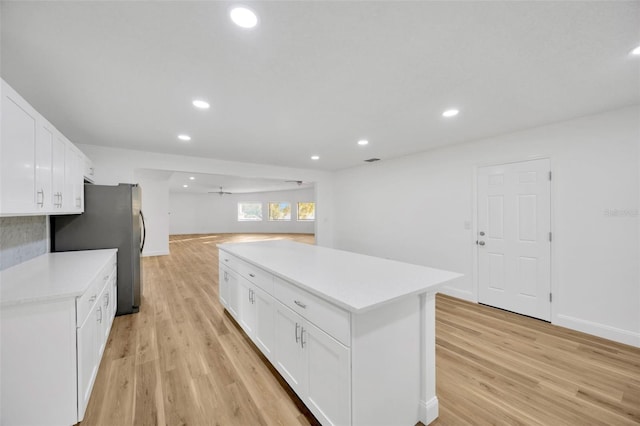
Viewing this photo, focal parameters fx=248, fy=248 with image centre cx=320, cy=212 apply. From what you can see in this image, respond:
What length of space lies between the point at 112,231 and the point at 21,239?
2.96 feet

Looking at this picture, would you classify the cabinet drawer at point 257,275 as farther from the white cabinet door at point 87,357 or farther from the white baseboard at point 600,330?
the white baseboard at point 600,330

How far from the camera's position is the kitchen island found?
131 cm

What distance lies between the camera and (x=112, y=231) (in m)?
3.26

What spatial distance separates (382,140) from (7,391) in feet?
13.4

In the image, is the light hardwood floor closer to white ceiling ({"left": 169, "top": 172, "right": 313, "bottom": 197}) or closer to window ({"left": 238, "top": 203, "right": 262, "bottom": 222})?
white ceiling ({"left": 169, "top": 172, "right": 313, "bottom": 197})

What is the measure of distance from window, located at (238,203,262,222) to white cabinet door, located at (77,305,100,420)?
470 inches

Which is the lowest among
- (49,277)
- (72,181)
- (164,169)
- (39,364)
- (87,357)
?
(87,357)

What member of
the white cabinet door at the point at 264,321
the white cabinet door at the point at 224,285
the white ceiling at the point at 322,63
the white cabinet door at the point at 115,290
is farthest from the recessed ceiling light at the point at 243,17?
the white cabinet door at the point at 115,290

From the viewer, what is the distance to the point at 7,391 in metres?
1.42

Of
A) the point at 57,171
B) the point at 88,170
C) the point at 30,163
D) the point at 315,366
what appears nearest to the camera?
the point at 315,366

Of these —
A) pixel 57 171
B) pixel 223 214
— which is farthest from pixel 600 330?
pixel 223 214

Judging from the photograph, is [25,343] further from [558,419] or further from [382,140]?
[382,140]

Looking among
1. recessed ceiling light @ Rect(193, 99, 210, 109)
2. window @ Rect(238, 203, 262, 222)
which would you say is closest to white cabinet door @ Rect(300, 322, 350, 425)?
recessed ceiling light @ Rect(193, 99, 210, 109)

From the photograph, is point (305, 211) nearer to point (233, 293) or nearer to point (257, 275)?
point (233, 293)
